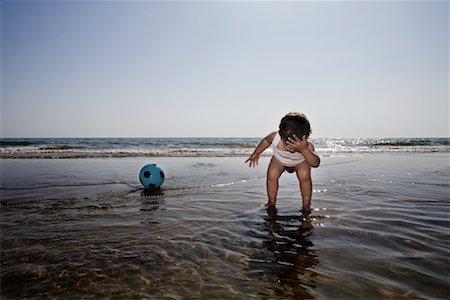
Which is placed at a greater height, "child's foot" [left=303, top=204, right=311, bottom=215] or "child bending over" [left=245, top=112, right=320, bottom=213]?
"child bending over" [left=245, top=112, right=320, bottom=213]

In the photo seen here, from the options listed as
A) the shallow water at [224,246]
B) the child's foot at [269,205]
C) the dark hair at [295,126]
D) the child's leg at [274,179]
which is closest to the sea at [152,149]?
the child's leg at [274,179]

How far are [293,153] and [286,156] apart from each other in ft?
0.47

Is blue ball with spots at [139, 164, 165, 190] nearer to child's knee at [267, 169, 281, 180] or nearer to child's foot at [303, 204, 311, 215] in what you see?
child's knee at [267, 169, 281, 180]

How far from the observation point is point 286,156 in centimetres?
527

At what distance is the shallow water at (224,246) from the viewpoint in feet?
8.43

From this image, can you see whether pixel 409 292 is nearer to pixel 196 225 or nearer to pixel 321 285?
pixel 321 285

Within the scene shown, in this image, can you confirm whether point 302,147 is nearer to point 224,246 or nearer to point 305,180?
point 305,180

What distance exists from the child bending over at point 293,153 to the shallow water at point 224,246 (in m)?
0.39

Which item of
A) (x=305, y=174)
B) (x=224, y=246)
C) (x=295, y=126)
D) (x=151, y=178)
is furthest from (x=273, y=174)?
(x=151, y=178)

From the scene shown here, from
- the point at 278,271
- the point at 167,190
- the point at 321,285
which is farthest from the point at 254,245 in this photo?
the point at 167,190

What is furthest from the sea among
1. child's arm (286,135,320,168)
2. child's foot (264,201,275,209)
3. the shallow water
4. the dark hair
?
the shallow water

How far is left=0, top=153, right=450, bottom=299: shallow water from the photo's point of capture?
2.57m

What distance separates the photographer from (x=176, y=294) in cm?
248

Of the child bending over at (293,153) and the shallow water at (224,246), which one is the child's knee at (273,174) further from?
the shallow water at (224,246)
